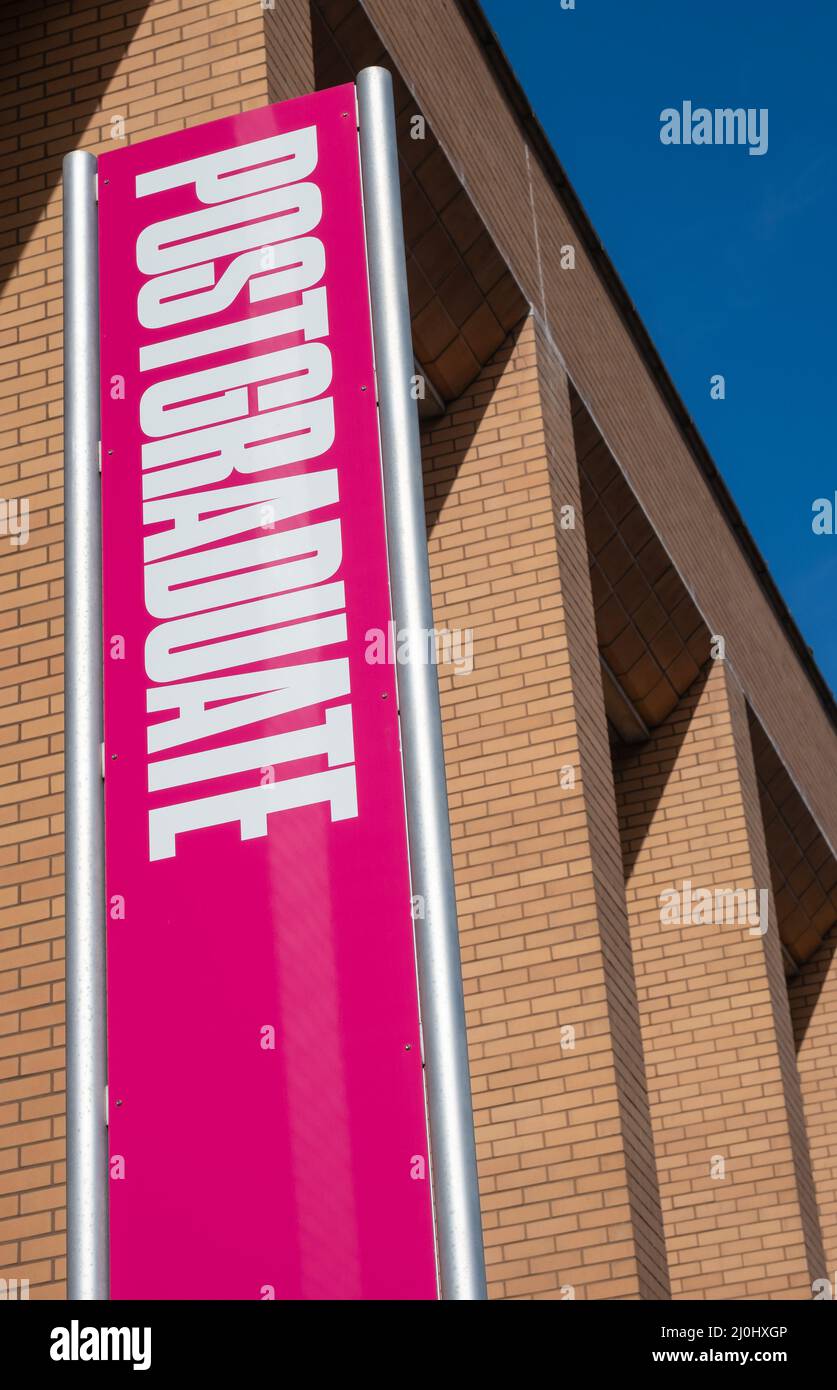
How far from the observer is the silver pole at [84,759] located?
4852 mm

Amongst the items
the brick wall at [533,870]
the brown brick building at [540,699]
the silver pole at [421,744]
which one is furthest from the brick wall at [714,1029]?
the silver pole at [421,744]

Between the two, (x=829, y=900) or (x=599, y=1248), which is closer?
(x=599, y=1248)

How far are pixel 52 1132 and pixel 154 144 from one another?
2935 mm

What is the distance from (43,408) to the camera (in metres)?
7.11

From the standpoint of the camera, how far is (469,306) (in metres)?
9.84

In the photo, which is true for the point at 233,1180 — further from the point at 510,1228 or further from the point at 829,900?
the point at 829,900

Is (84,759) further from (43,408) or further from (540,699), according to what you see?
(540,699)

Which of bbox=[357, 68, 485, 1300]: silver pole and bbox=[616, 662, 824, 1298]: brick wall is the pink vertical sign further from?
bbox=[616, 662, 824, 1298]: brick wall

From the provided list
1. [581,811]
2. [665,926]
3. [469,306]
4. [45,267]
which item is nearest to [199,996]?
[45,267]

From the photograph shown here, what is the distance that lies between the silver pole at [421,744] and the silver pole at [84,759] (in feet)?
2.68

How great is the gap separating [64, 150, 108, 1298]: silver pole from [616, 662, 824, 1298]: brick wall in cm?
692

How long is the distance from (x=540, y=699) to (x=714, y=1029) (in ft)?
11.4

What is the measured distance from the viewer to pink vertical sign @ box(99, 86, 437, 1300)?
473cm

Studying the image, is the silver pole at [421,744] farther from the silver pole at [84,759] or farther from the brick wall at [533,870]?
the brick wall at [533,870]
